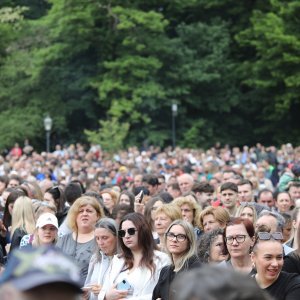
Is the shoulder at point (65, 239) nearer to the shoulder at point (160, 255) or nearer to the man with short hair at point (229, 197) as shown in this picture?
the shoulder at point (160, 255)

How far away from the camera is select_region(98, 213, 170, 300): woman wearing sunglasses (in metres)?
7.57

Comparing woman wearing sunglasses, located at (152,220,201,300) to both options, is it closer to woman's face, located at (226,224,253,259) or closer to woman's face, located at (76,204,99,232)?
woman's face, located at (226,224,253,259)

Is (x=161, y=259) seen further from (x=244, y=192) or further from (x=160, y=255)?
(x=244, y=192)

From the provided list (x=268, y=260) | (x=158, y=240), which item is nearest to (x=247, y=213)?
(x=158, y=240)

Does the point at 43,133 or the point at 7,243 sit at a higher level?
the point at 43,133

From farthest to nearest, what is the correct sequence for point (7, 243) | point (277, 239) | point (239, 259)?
point (7, 243) < point (239, 259) < point (277, 239)

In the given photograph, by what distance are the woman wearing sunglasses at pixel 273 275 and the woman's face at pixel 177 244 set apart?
5.07 feet

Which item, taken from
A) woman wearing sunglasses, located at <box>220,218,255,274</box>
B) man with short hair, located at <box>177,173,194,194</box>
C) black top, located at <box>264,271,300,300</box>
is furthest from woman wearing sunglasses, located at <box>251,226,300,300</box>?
man with short hair, located at <box>177,173,194,194</box>

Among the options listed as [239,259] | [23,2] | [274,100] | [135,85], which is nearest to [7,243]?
[239,259]

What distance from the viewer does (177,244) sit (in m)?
7.38

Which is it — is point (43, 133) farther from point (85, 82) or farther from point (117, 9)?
point (117, 9)

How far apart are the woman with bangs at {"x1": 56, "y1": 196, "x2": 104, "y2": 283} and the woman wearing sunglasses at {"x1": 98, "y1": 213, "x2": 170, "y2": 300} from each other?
90 cm

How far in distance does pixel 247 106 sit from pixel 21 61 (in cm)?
1311

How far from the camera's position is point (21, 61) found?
45.8 m
